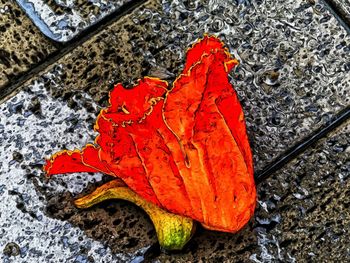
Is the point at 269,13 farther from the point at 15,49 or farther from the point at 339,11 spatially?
the point at 15,49

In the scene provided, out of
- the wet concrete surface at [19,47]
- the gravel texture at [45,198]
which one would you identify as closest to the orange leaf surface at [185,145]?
the gravel texture at [45,198]

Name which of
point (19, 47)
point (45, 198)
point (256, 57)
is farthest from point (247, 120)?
point (19, 47)

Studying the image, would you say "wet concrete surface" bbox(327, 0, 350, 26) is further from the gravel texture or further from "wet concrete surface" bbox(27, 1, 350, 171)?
the gravel texture

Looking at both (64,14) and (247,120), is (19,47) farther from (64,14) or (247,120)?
(247,120)

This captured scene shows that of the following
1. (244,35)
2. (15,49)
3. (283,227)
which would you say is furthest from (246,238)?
(15,49)

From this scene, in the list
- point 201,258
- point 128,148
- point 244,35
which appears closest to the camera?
point 128,148

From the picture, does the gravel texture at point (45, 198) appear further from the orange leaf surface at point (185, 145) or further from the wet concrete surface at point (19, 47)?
the orange leaf surface at point (185, 145)

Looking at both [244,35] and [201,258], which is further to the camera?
[244,35]
